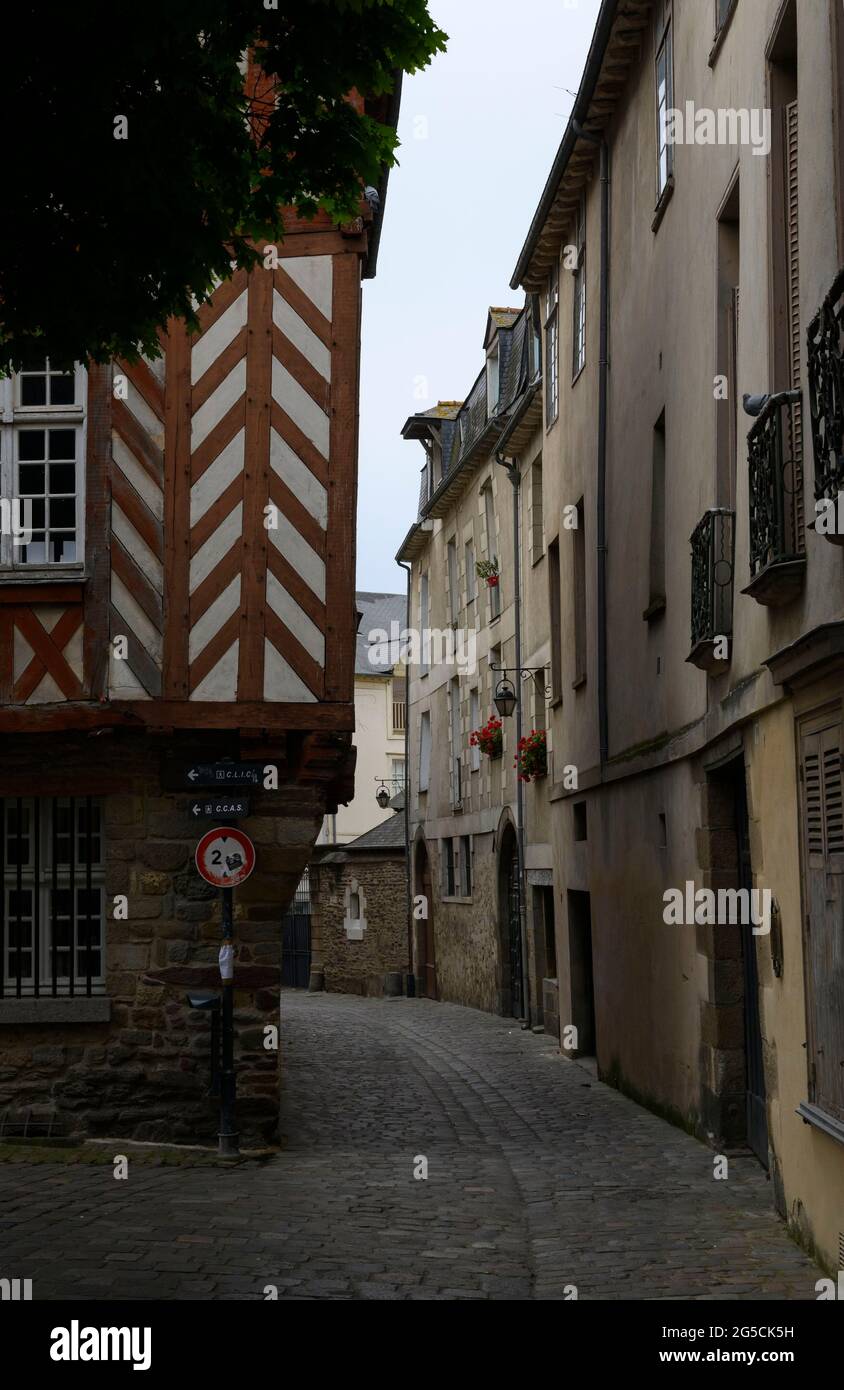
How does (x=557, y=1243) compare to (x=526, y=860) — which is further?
(x=526, y=860)

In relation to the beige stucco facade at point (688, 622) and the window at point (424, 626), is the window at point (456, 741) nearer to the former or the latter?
the window at point (424, 626)

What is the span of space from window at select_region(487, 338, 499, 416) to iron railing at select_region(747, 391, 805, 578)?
61.8 feet

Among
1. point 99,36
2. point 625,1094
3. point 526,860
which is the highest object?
point 99,36

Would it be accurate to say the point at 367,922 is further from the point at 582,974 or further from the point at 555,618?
the point at 582,974

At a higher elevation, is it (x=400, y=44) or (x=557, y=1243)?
(x=400, y=44)

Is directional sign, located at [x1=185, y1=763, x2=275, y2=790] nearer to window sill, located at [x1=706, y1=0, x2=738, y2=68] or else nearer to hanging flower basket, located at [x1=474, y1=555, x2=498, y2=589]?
window sill, located at [x1=706, y1=0, x2=738, y2=68]

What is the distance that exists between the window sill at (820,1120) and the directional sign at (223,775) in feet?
14.5

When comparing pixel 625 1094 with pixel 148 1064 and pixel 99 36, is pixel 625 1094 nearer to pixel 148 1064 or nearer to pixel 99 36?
pixel 148 1064

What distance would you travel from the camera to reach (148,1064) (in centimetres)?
1060

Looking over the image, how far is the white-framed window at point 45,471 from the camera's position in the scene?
1089 centimetres

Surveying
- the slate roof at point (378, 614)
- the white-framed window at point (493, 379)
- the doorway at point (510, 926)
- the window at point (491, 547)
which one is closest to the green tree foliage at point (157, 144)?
the doorway at point (510, 926)

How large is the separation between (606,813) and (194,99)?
9916 millimetres
